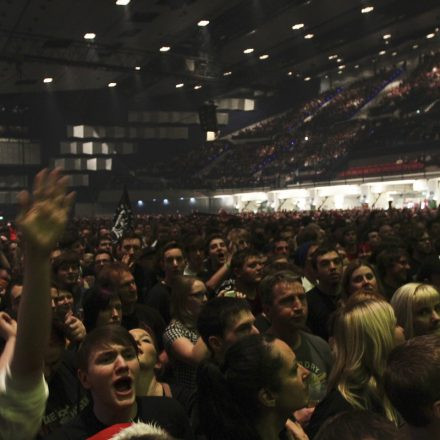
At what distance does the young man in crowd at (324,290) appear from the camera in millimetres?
6242

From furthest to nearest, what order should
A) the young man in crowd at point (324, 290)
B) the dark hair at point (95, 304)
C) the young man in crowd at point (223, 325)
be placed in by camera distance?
the young man in crowd at point (324, 290)
the dark hair at point (95, 304)
the young man in crowd at point (223, 325)

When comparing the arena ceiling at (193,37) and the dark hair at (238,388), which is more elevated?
the arena ceiling at (193,37)

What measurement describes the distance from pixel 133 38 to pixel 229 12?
5.07 m

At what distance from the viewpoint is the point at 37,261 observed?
2344mm

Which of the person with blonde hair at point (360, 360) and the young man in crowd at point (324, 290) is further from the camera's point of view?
the young man in crowd at point (324, 290)

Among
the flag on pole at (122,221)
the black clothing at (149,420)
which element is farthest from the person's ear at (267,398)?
the flag on pole at (122,221)

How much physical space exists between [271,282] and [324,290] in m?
1.55

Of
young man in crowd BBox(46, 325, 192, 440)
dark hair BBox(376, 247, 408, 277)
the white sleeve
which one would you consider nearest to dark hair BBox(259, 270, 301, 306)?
young man in crowd BBox(46, 325, 192, 440)

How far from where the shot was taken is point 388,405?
12.4ft

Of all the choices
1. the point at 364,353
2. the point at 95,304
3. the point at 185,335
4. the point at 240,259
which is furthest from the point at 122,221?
the point at 364,353

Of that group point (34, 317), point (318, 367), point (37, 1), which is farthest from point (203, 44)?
point (34, 317)

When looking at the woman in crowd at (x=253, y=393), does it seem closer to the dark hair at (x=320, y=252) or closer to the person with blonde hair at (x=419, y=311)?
the person with blonde hair at (x=419, y=311)

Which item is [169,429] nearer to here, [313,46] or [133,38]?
[133,38]

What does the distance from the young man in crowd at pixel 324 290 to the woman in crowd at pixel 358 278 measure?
174 mm
